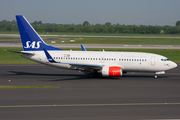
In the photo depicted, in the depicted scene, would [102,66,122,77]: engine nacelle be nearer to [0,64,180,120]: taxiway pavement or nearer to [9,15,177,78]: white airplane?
[9,15,177,78]: white airplane

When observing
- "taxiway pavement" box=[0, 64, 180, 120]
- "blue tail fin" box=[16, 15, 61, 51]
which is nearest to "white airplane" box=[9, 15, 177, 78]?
"blue tail fin" box=[16, 15, 61, 51]

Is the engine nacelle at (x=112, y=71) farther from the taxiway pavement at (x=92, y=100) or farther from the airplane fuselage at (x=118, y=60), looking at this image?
the airplane fuselage at (x=118, y=60)

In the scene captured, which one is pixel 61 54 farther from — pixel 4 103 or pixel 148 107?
pixel 148 107

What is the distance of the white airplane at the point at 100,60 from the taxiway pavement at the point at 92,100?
7.73 ft

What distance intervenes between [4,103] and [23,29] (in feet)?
55.1

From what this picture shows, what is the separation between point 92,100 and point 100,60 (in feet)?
40.3

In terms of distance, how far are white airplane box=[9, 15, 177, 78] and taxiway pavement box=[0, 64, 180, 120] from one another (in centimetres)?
235

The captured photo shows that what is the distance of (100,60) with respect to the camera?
31672mm

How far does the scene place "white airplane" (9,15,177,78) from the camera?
30.7 meters

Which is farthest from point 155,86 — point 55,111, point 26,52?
point 26,52

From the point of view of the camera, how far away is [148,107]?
18.1m

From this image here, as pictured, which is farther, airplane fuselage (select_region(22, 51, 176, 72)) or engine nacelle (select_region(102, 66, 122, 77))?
airplane fuselage (select_region(22, 51, 176, 72))

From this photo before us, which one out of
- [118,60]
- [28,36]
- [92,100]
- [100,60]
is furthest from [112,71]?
[28,36]

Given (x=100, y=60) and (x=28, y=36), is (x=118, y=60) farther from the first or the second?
(x=28, y=36)
